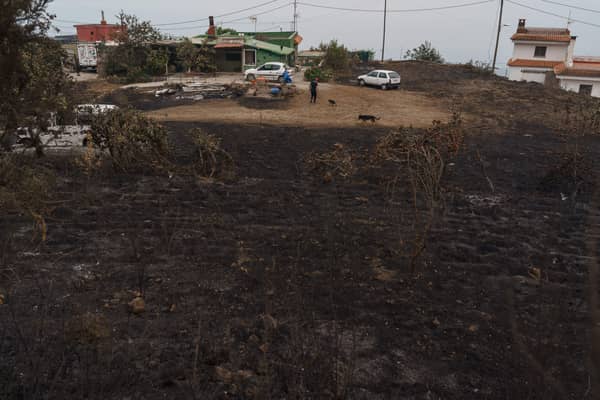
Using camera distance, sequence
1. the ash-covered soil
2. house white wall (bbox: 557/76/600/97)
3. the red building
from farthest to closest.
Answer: the red building
house white wall (bbox: 557/76/600/97)
the ash-covered soil

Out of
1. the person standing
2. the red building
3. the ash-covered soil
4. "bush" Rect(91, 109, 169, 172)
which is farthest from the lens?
the red building

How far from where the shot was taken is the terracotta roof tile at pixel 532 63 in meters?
41.2

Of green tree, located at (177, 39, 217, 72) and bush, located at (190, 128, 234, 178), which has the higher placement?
green tree, located at (177, 39, 217, 72)

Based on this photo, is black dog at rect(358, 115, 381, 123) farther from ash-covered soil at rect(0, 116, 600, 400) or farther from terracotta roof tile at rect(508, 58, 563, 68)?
terracotta roof tile at rect(508, 58, 563, 68)

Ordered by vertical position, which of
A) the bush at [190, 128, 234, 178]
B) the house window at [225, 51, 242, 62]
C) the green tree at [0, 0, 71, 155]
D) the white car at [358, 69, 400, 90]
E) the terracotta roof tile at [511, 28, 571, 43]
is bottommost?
the bush at [190, 128, 234, 178]

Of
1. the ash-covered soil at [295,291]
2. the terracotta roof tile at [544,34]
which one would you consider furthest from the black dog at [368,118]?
the terracotta roof tile at [544,34]

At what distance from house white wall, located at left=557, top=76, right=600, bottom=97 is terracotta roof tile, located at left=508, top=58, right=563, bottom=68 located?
10.1 ft

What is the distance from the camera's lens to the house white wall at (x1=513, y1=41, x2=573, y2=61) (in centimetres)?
4118

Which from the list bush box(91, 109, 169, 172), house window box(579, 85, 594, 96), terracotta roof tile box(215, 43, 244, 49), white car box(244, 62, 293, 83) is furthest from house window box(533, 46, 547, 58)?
bush box(91, 109, 169, 172)

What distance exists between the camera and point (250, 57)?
3953 cm

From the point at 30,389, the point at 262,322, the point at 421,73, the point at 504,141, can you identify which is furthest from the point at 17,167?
the point at 421,73

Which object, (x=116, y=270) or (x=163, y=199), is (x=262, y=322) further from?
(x=163, y=199)

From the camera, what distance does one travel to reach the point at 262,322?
6594 millimetres

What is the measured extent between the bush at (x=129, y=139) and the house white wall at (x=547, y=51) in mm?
40895
